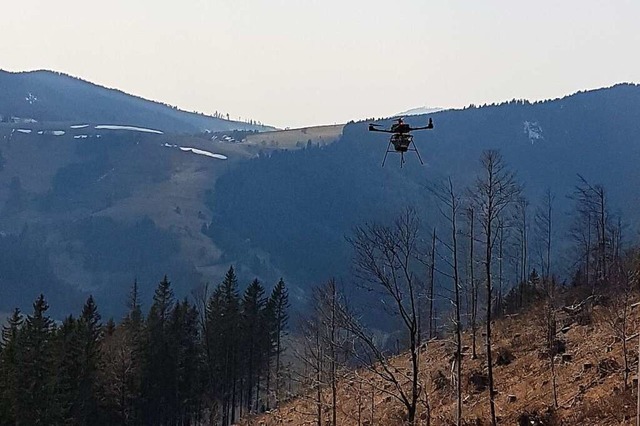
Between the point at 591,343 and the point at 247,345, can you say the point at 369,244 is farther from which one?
the point at 247,345

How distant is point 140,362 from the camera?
47781mm

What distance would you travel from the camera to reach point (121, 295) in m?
174

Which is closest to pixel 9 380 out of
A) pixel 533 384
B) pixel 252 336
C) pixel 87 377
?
pixel 87 377

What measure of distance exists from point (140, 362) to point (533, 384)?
28126 mm

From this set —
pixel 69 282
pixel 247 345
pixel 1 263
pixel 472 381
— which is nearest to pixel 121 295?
pixel 69 282

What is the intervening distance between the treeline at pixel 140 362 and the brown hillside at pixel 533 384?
30.2 ft

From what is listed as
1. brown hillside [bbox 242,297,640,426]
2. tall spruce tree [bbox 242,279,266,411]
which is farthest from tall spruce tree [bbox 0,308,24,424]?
tall spruce tree [bbox 242,279,266,411]

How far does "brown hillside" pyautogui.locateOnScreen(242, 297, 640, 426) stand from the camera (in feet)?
72.4

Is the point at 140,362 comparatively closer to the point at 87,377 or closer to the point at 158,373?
the point at 158,373

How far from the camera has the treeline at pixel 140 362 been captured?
39.0 m

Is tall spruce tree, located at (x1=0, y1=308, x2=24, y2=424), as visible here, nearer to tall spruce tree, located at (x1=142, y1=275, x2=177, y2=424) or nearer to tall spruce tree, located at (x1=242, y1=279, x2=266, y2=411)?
tall spruce tree, located at (x1=142, y1=275, x2=177, y2=424)

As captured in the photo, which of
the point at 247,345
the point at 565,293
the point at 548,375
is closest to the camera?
the point at 548,375

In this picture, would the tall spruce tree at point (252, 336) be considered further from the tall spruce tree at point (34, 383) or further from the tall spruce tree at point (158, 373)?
the tall spruce tree at point (34, 383)

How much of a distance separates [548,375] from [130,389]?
2804 centimetres
